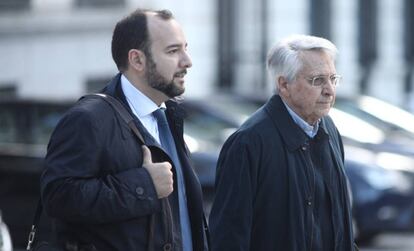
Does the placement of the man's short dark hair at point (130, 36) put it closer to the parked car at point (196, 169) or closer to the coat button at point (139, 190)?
the coat button at point (139, 190)

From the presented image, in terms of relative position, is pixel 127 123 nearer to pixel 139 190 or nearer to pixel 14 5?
pixel 139 190

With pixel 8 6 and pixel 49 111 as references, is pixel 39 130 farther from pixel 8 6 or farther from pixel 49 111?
pixel 8 6

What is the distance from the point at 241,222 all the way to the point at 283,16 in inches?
835

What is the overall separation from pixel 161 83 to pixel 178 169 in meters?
0.33

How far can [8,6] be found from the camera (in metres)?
21.8

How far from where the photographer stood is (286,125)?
506 cm

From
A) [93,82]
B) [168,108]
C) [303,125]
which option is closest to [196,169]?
[303,125]

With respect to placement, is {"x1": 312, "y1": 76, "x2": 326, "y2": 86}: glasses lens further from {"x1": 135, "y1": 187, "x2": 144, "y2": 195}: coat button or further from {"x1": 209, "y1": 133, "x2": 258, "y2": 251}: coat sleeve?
{"x1": 135, "y1": 187, "x2": 144, "y2": 195}: coat button

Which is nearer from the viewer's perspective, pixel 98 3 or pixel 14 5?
pixel 14 5

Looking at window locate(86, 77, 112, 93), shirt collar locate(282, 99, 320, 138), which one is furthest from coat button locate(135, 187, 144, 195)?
window locate(86, 77, 112, 93)

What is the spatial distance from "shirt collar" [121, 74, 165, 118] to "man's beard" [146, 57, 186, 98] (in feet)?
0.20

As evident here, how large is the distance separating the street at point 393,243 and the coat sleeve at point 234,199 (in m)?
6.77

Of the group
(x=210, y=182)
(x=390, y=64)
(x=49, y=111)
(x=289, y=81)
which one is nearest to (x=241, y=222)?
(x=289, y=81)

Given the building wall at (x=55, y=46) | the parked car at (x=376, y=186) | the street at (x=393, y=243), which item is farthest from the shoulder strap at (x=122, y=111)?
the building wall at (x=55, y=46)
